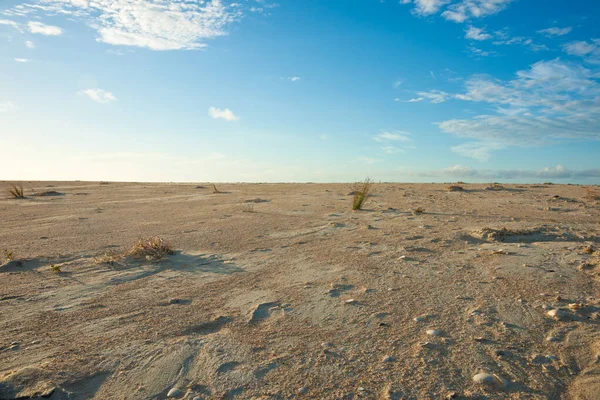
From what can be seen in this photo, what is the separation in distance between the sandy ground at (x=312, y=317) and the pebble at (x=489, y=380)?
16 millimetres

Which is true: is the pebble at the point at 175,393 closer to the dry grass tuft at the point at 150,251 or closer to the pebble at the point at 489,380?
the pebble at the point at 489,380

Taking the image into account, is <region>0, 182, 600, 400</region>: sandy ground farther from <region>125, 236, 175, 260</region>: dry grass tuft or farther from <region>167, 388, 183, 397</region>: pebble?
<region>125, 236, 175, 260</region>: dry grass tuft

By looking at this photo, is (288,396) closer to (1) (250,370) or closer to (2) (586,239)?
(1) (250,370)

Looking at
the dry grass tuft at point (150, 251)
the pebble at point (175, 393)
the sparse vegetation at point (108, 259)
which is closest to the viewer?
the pebble at point (175, 393)

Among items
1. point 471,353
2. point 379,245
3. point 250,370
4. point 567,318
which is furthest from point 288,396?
point 379,245

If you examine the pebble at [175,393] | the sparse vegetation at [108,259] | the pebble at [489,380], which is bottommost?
the pebble at [175,393]

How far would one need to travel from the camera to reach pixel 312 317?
3.02 metres

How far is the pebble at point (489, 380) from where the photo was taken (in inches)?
82.8

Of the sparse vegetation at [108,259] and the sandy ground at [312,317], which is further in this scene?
the sparse vegetation at [108,259]

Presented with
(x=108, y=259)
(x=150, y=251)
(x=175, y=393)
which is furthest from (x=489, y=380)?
(x=108, y=259)

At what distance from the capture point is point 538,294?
3.31 m

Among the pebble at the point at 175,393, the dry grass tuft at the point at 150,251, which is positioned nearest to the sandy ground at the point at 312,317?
the pebble at the point at 175,393

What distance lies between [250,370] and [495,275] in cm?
276

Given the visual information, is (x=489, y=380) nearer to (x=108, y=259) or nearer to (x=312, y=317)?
(x=312, y=317)
